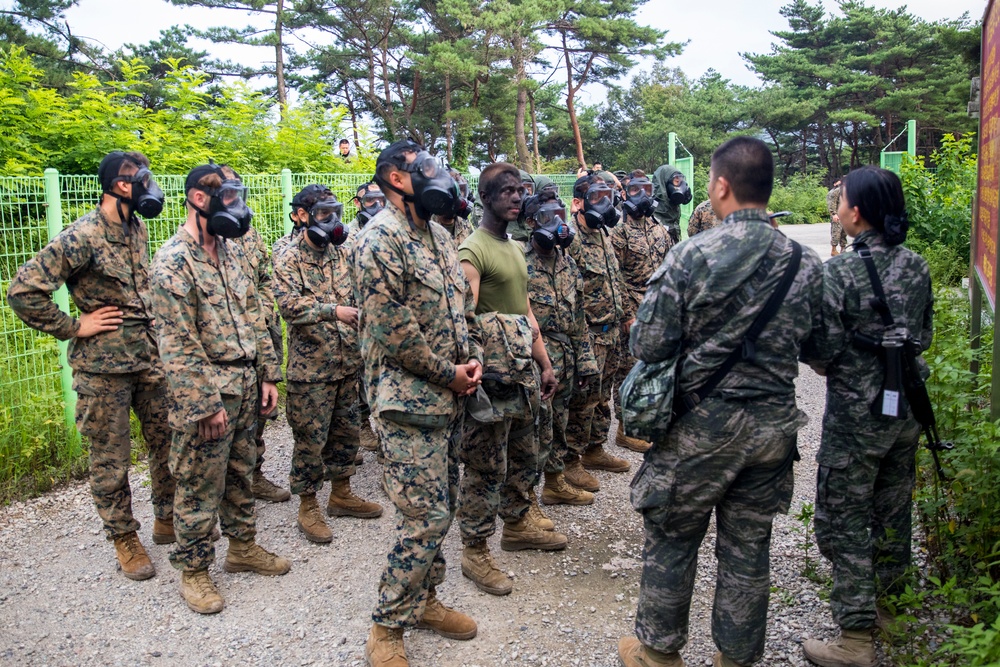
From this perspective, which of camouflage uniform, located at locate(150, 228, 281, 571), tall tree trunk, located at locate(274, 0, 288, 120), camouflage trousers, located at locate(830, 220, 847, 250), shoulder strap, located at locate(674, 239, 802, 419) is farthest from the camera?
tall tree trunk, located at locate(274, 0, 288, 120)

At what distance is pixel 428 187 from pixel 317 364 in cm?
196

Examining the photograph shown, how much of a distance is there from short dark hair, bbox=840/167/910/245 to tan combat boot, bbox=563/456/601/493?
109 inches

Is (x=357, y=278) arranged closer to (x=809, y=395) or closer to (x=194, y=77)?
(x=809, y=395)

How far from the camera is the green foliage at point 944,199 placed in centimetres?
1184

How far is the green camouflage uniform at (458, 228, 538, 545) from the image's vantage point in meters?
3.83

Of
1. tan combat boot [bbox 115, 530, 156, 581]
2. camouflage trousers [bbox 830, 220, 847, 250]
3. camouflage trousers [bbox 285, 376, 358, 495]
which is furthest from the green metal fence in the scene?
camouflage trousers [bbox 830, 220, 847, 250]

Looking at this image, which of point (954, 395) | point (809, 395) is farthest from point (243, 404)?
point (809, 395)

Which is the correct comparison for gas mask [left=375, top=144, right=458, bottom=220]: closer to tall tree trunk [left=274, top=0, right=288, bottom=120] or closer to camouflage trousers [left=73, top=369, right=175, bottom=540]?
camouflage trousers [left=73, top=369, right=175, bottom=540]

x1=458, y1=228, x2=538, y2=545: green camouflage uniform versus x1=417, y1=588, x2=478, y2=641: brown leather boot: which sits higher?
x1=458, y1=228, x2=538, y2=545: green camouflage uniform

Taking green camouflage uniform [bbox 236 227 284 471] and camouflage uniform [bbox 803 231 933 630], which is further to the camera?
green camouflage uniform [bbox 236 227 284 471]

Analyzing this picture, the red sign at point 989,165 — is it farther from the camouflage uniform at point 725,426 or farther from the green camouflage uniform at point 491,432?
the green camouflage uniform at point 491,432

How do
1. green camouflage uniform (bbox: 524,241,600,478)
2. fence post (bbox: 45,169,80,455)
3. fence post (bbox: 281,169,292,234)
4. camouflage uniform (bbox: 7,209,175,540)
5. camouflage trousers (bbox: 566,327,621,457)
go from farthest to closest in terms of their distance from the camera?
fence post (bbox: 281,169,292,234) < fence post (bbox: 45,169,80,455) < camouflage trousers (bbox: 566,327,621,457) < green camouflage uniform (bbox: 524,241,600,478) < camouflage uniform (bbox: 7,209,175,540)

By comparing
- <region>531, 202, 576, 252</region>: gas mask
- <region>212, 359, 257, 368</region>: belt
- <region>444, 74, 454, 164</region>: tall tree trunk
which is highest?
<region>444, 74, 454, 164</region>: tall tree trunk

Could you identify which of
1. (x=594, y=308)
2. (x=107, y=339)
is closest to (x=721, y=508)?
(x=594, y=308)
